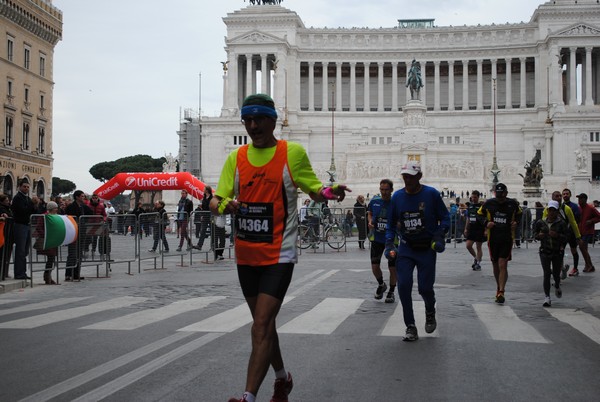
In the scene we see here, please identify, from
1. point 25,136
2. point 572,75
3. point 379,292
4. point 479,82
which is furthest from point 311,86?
point 379,292

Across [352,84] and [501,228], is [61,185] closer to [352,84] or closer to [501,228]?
[352,84]

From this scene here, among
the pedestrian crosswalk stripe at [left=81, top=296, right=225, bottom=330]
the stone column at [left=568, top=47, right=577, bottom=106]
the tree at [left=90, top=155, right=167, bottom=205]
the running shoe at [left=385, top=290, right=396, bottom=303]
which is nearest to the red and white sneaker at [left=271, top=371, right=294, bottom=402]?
the pedestrian crosswalk stripe at [left=81, top=296, right=225, bottom=330]

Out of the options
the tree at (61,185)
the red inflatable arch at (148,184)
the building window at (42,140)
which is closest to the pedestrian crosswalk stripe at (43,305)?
the red inflatable arch at (148,184)

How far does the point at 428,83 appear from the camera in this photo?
319ft

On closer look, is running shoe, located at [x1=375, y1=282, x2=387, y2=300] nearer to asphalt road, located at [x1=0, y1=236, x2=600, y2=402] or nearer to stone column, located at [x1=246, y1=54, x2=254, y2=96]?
asphalt road, located at [x1=0, y1=236, x2=600, y2=402]

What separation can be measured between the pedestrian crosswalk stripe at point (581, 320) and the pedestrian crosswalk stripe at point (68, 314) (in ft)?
21.0

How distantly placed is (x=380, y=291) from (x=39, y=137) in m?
55.7

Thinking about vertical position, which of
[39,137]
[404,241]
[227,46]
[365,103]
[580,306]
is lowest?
[580,306]

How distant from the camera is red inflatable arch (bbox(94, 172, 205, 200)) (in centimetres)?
4300

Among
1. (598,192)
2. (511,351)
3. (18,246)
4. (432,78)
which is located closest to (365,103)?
(432,78)

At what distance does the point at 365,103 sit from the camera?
92250 millimetres

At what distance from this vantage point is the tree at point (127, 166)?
413 ft

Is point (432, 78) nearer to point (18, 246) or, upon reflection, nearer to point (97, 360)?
point (18, 246)

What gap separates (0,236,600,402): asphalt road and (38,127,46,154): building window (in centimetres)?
5164
